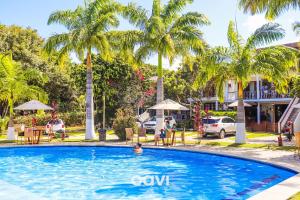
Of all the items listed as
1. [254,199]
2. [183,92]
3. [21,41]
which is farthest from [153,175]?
[21,41]

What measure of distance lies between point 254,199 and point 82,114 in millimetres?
35140

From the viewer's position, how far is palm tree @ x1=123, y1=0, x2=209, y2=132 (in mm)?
24078

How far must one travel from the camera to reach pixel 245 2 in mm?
19125

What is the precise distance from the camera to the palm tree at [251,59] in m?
20.8

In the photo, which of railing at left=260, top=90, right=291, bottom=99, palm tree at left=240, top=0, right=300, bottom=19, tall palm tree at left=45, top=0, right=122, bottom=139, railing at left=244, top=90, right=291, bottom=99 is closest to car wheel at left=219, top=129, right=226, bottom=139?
tall palm tree at left=45, top=0, right=122, bottom=139

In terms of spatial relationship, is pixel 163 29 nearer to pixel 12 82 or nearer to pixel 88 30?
pixel 88 30

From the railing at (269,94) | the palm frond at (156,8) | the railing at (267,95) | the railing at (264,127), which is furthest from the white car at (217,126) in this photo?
the railing at (269,94)

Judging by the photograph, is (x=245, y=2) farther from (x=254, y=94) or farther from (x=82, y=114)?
(x=82, y=114)

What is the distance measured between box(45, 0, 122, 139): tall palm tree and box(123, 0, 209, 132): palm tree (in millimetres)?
1589

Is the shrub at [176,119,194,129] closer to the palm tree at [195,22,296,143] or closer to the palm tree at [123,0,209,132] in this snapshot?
the palm tree at [123,0,209,132]

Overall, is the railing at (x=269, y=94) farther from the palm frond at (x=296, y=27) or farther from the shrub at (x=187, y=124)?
the palm frond at (x=296, y=27)

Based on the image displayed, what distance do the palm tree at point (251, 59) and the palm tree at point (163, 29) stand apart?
114 inches

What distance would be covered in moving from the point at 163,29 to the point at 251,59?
625 centimetres

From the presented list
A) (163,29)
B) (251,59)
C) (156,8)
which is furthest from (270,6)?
(156,8)
